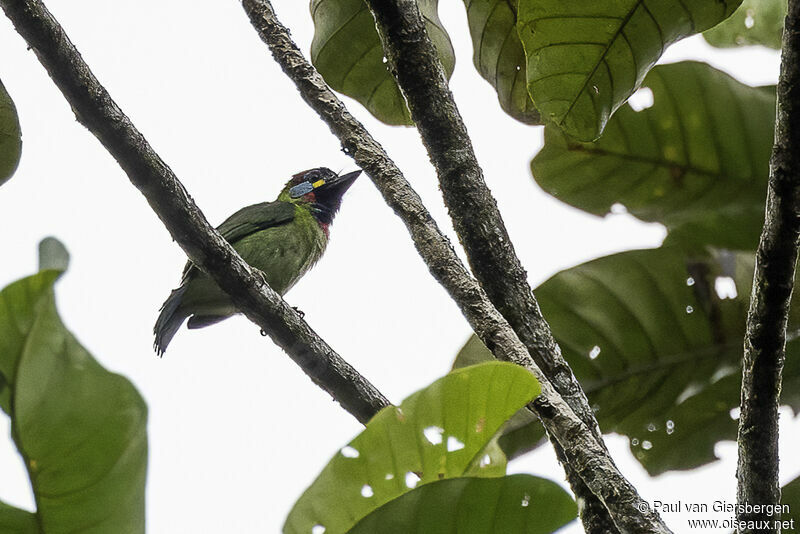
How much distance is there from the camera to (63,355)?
942 mm

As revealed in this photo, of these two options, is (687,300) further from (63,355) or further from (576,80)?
(63,355)

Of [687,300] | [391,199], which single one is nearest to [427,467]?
[391,199]

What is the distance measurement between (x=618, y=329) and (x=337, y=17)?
1.14 meters

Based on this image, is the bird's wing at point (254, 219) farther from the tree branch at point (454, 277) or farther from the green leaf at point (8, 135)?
the green leaf at point (8, 135)

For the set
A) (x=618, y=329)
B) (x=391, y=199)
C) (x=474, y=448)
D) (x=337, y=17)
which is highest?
(x=337, y=17)

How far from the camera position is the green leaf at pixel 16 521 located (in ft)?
3.25

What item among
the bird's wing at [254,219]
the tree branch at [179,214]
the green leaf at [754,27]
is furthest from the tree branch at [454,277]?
the bird's wing at [254,219]

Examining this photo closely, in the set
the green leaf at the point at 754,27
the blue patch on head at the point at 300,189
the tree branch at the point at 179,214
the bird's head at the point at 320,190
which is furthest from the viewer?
the blue patch on head at the point at 300,189

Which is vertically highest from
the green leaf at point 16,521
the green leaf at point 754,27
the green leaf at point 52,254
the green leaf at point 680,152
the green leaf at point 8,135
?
the green leaf at point 754,27

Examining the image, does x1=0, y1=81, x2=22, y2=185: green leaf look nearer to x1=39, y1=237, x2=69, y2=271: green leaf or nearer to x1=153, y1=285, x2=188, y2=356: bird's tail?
x1=39, y1=237, x2=69, y2=271: green leaf

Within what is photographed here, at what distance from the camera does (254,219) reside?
444cm

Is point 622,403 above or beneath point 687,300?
beneath

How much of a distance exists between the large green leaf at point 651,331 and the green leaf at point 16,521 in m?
1.32

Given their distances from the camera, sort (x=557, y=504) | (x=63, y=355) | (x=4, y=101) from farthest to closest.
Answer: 1. (x=4, y=101)
2. (x=557, y=504)
3. (x=63, y=355)
